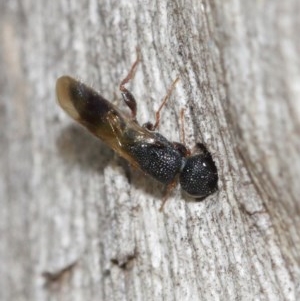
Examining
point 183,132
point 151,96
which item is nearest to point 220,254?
point 183,132

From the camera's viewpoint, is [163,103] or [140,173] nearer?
[163,103]

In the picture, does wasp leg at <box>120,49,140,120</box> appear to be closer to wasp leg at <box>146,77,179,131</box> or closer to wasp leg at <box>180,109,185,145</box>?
wasp leg at <box>146,77,179,131</box>

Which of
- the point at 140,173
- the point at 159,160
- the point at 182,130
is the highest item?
the point at 182,130

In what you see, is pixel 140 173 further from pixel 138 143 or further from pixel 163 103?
pixel 163 103

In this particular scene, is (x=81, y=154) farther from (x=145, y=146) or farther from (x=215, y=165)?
(x=215, y=165)

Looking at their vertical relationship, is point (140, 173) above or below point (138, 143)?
below

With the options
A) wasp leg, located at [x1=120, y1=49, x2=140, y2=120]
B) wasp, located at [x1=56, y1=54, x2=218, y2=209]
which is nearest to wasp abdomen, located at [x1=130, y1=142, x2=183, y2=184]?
wasp, located at [x1=56, y1=54, x2=218, y2=209]

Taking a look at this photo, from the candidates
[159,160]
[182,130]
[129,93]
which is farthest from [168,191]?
[129,93]
